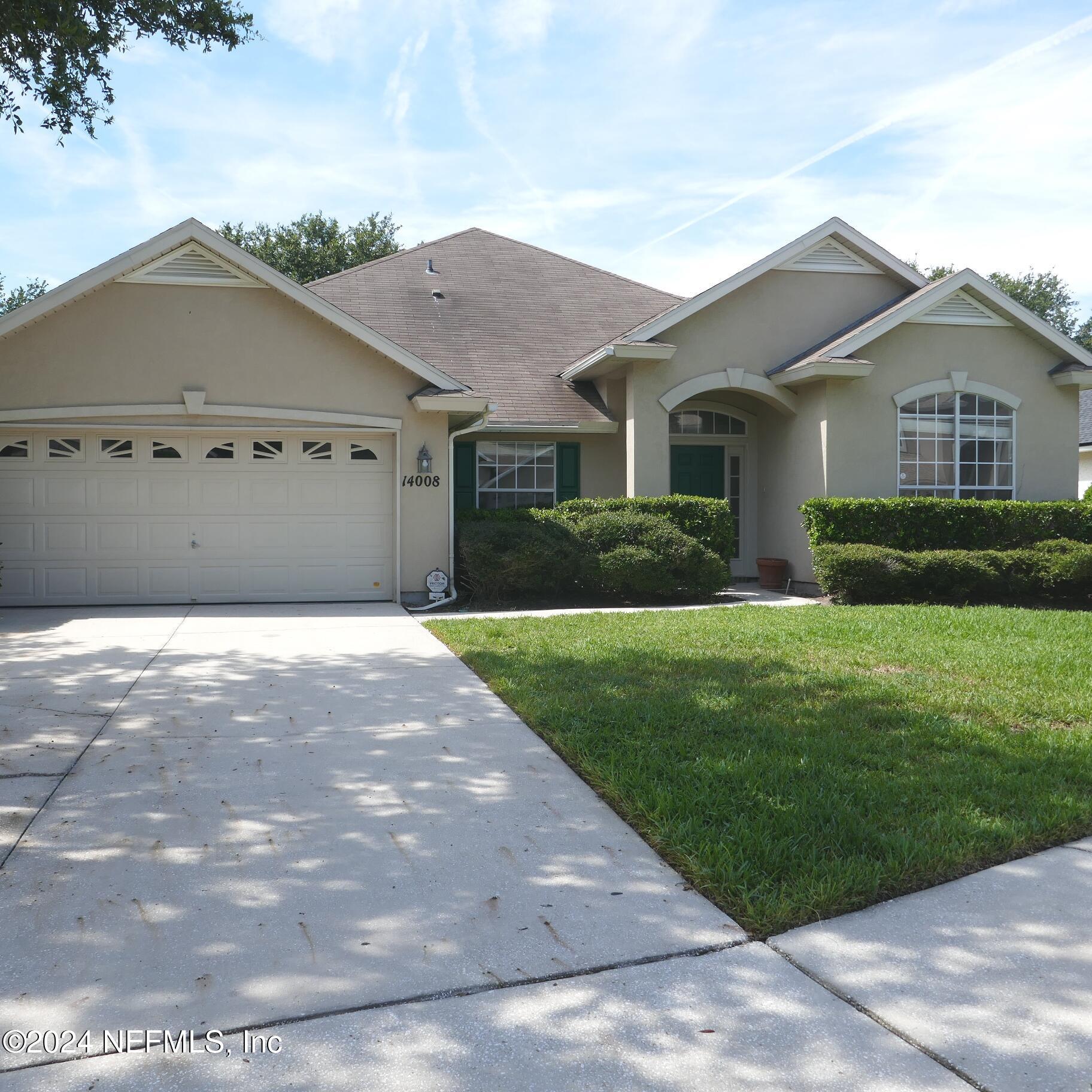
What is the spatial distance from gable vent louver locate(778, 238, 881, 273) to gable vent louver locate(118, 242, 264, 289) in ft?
28.7

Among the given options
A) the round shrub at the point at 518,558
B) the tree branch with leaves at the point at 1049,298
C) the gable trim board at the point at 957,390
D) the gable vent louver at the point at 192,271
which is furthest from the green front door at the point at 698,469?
the tree branch with leaves at the point at 1049,298

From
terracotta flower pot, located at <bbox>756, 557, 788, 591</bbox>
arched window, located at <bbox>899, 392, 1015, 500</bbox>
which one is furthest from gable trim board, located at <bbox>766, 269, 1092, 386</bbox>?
terracotta flower pot, located at <bbox>756, 557, 788, 591</bbox>

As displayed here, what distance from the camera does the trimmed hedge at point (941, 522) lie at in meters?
13.5

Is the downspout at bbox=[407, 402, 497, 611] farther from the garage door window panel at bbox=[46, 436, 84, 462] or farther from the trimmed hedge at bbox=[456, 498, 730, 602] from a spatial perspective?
the garage door window panel at bbox=[46, 436, 84, 462]

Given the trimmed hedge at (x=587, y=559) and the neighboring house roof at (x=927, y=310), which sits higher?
the neighboring house roof at (x=927, y=310)

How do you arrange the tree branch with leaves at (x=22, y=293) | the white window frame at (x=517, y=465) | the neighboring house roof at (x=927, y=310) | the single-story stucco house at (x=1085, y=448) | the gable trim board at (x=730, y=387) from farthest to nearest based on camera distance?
the tree branch with leaves at (x=22, y=293) < the single-story stucco house at (x=1085, y=448) < the white window frame at (x=517, y=465) < the gable trim board at (x=730, y=387) < the neighboring house roof at (x=927, y=310)

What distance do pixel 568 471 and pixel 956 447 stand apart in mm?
6408

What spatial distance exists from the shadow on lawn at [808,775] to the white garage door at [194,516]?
6.49 meters

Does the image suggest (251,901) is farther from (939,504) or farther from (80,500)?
(939,504)

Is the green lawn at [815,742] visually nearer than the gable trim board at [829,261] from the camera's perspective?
Yes

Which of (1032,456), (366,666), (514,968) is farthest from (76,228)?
(514,968)

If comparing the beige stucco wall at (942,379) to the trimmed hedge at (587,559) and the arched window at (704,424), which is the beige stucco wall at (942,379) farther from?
the trimmed hedge at (587,559)

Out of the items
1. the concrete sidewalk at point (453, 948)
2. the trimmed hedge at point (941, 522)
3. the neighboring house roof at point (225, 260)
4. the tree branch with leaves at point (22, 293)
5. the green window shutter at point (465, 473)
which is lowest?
the concrete sidewalk at point (453, 948)

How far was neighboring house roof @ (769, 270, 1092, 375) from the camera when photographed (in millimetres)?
14156
